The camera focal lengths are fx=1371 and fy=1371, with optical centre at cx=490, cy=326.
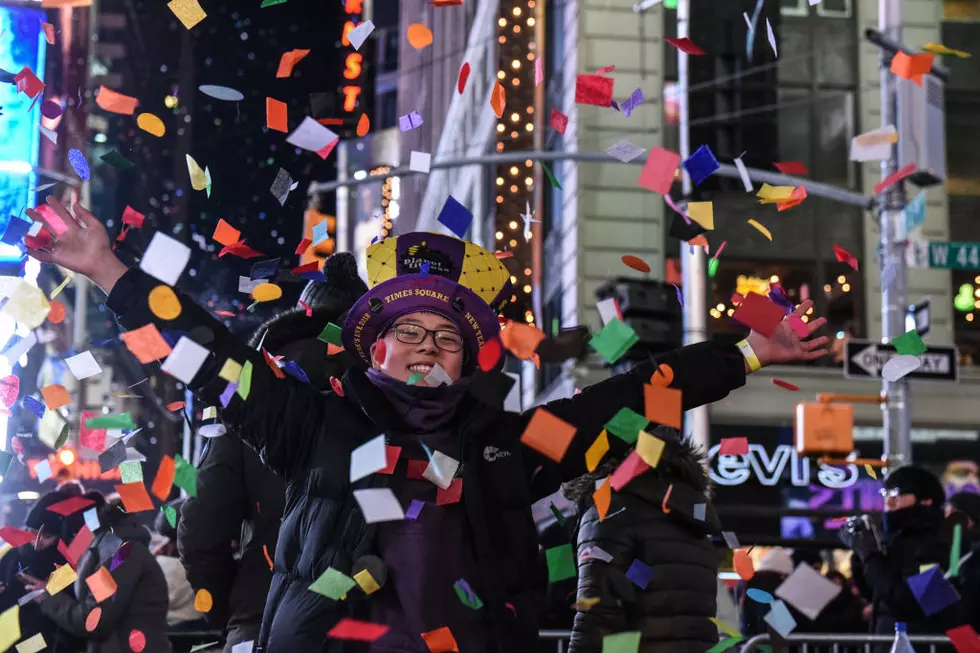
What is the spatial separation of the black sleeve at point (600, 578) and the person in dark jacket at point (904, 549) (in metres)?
2.65

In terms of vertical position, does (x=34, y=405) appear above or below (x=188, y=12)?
below

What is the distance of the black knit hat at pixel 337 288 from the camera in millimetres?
4406

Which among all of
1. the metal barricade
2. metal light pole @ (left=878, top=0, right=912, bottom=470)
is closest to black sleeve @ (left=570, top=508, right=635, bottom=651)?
the metal barricade

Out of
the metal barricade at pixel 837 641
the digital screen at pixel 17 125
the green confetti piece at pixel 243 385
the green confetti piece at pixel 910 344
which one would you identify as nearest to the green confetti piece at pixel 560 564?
the green confetti piece at pixel 910 344

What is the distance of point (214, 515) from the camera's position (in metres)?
4.39

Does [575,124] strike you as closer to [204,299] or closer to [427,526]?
[204,299]

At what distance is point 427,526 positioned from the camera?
127 inches

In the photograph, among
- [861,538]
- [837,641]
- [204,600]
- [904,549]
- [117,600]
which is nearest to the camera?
[204,600]

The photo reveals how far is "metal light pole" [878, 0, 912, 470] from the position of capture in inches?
444

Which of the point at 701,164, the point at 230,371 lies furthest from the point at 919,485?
the point at 230,371

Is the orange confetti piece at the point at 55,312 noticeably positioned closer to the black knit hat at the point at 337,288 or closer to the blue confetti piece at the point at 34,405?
the blue confetti piece at the point at 34,405

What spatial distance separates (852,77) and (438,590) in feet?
52.1

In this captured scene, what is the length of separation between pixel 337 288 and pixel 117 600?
2662 millimetres

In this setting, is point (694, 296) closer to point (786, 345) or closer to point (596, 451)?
point (786, 345)
